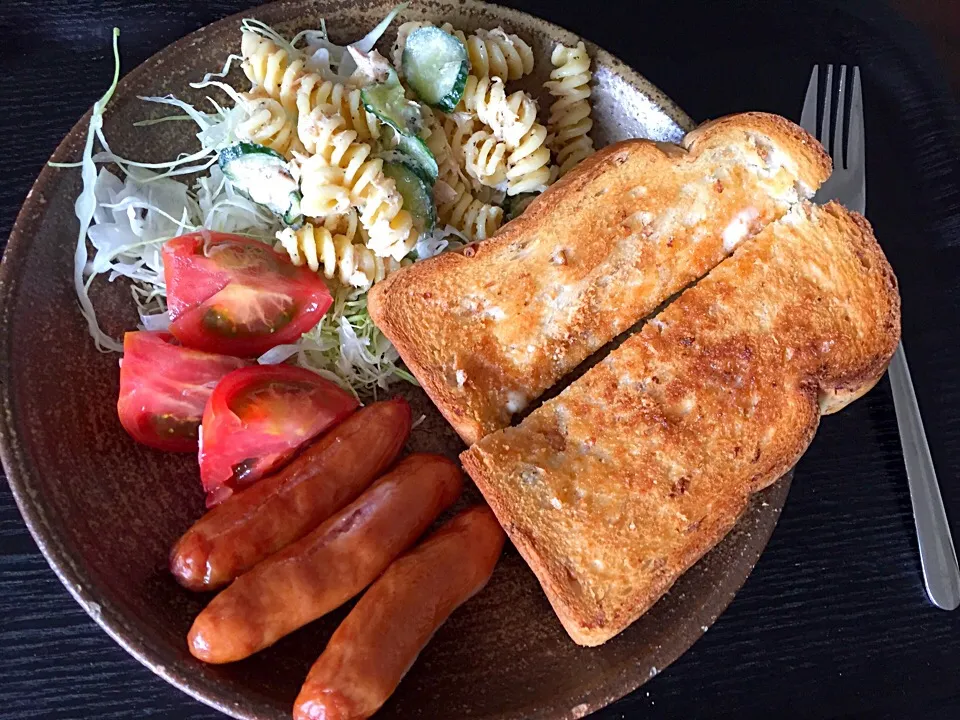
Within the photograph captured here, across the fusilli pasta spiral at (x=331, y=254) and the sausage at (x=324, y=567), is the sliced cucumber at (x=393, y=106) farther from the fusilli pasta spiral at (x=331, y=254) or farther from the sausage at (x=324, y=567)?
the sausage at (x=324, y=567)

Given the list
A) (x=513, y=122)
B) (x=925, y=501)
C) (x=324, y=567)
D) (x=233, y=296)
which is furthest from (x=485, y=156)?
(x=925, y=501)

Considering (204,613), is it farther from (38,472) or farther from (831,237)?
(831,237)

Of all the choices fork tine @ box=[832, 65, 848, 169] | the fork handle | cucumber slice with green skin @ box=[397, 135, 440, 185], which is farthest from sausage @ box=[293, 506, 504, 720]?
fork tine @ box=[832, 65, 848, 169]

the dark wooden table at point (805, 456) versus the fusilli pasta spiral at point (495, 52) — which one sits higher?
the fusilli pasta spiral at point (495, 52)

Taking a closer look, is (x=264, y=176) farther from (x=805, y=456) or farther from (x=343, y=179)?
(x=805, y=456)

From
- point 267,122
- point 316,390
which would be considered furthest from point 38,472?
point 267,122

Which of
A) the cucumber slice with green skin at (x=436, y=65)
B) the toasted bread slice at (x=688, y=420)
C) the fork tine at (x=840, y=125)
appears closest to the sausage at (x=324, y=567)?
the toasted bread slice at (x=688, y=420)

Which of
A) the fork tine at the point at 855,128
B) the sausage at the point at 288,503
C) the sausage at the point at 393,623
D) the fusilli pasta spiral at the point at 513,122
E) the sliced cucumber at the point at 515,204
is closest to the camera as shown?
the sausage at the point at 393,623
